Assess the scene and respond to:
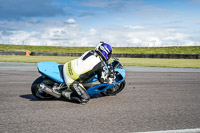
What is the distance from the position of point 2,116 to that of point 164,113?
3.20 meters

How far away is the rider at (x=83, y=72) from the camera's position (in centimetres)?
572

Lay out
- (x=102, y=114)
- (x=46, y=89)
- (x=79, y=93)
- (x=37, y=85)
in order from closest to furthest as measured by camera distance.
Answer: (x=102, y=114) → (x=46, y=89) → (x=79, y=93) → (x=37, y=85)

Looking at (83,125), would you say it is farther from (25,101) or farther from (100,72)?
(25,101)

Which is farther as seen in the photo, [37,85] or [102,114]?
[37,85]

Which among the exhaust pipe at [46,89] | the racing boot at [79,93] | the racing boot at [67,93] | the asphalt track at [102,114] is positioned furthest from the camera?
the racing boot at [67,93]

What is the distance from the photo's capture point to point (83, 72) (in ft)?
18.9

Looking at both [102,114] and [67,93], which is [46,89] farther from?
[102,114]

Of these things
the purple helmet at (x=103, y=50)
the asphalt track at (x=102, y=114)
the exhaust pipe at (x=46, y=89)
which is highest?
the purple helmet at (x=103, y=50)

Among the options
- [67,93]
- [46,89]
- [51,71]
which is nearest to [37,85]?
[46,89]

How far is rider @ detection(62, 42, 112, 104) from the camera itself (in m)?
5.72

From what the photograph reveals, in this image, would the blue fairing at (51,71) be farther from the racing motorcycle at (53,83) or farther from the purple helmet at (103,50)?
the purple helmet at (103,50)

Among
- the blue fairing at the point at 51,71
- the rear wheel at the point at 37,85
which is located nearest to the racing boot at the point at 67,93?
the blue fairing at the point at 51,71

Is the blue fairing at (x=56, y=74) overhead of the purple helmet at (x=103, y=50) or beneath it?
beneath

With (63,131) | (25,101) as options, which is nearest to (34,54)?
(25,101)
